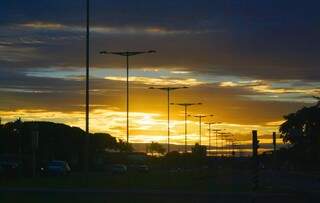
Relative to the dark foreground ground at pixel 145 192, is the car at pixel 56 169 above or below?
above

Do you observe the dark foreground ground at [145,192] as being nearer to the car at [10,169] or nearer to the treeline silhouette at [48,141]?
the car at [10,169]

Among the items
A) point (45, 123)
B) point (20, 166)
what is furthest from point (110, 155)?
point (20, 166)

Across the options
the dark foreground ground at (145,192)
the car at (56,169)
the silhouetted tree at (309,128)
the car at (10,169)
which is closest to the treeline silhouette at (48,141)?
the silhouetted tree at (309,128)

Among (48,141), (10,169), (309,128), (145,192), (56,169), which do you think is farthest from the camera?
(48,141)

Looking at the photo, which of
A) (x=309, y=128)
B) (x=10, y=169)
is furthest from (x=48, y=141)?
(x=10, y=169)

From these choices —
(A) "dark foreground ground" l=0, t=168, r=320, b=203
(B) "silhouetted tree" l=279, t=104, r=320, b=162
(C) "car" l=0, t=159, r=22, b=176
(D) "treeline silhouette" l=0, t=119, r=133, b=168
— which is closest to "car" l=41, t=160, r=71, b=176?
(C) "car" l=0, t=159, r=22, b=176

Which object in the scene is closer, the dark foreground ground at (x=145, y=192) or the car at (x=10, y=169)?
the dark foreground ground at (x=145, y=192)

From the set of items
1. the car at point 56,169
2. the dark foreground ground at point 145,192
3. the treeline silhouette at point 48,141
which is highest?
the treeline silhouette at point 48,141

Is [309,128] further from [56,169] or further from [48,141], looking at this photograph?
[48,141]

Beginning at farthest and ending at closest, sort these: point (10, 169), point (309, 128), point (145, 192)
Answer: point (309, 128) → point (10, 169) → point (145, 192)

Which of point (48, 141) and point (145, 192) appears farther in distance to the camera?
point (48, 141)

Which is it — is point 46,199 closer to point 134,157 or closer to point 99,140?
point 134,157

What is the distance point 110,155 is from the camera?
17875cm

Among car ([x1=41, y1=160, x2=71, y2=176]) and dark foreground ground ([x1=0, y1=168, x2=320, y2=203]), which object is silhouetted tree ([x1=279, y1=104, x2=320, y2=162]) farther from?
dark foreground ground ([x1=0, y1=168, x2=320, y2=203])
